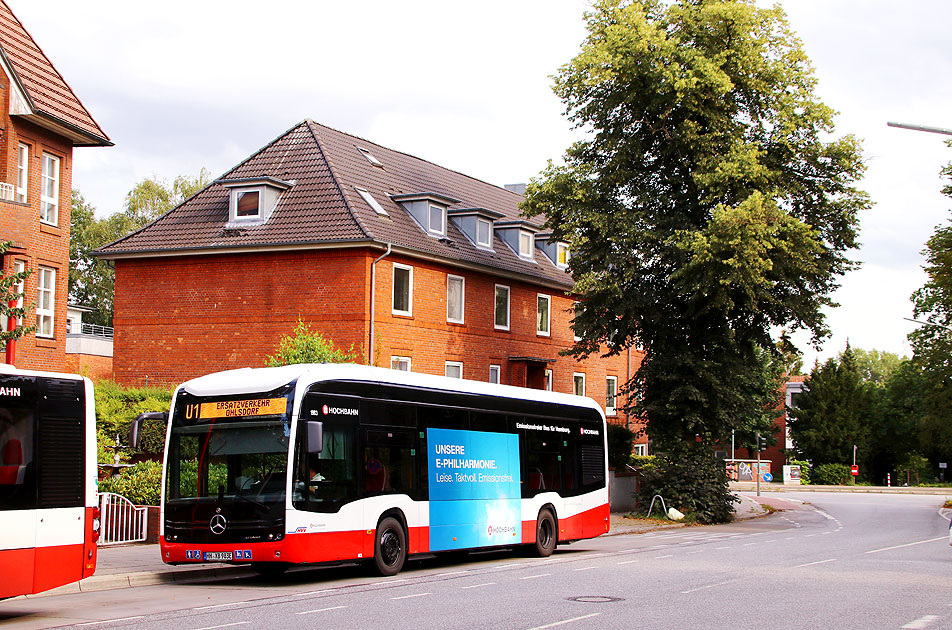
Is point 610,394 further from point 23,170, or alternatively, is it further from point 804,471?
point 804,471

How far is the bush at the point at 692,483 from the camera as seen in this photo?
111 ft

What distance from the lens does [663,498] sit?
34.0 metres

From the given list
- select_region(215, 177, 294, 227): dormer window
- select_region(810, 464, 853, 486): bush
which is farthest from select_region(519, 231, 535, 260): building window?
select_region(810, 464, 853, 486): bush

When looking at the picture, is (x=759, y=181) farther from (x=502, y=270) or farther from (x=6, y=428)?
(x=6, y=428)

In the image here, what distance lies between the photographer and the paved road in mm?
11328

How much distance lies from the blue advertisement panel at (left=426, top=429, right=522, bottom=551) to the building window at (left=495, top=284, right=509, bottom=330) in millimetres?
21129

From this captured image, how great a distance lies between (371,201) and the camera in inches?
1463

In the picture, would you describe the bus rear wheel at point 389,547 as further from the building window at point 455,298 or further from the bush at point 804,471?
the bush at point 804,471

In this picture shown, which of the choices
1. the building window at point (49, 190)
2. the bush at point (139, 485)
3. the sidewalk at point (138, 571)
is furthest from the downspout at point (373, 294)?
the sidewalk at point (138, 571)

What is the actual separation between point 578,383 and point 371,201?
15171 millimetres

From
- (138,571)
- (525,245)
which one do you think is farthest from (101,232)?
(138,571)

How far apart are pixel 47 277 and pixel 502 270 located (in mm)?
16522

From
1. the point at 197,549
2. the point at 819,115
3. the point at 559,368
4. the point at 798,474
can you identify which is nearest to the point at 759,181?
the point at 819,115

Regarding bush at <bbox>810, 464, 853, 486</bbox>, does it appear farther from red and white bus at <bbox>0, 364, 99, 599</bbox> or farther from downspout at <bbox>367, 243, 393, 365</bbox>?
red and white bus at <bbox>0, 364, 99, 599</bbox>
